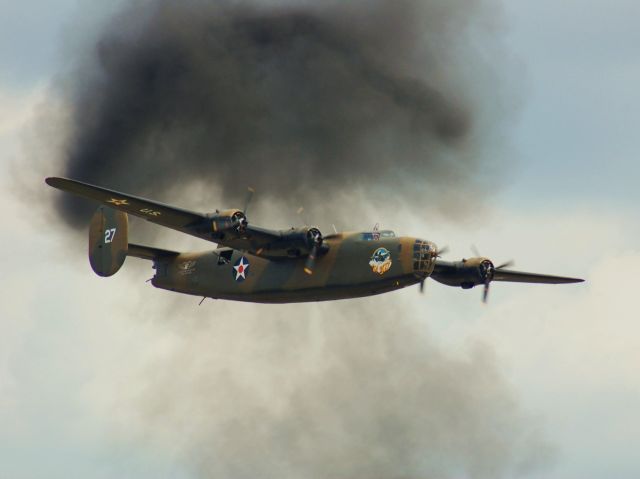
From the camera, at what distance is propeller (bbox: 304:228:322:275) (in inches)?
2047

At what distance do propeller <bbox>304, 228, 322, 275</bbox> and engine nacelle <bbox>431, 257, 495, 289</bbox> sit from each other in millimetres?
8286

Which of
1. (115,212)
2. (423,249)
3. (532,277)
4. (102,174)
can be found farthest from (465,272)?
(102,174)

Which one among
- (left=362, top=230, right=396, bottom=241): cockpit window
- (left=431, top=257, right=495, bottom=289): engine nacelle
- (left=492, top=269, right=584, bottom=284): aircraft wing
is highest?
(left=492, top=269, right=584, bottom=284): aircraft wing

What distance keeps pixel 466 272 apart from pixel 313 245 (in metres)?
9.07

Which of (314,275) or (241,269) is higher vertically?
(241,269)

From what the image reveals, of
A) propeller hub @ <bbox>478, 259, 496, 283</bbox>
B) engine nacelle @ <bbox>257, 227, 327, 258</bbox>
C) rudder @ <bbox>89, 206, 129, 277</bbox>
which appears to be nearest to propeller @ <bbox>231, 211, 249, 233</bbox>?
engine nacelle @ <bbox>257, 227, 327, 258</bbox>

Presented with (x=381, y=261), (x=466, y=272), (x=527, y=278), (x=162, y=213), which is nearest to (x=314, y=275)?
(x=381, y=261)

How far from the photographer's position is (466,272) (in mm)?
58000

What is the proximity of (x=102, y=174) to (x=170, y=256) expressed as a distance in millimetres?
10346

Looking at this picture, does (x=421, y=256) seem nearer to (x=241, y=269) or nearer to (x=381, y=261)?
(x=381, y=261)

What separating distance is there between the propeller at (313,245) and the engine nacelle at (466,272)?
Answer: 8.29m

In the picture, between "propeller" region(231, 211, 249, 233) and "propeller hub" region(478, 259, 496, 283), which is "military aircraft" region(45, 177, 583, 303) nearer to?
"propeller" region(231, 211, 249, 233)

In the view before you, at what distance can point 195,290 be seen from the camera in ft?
184

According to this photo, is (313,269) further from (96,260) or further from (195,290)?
(96,260)
